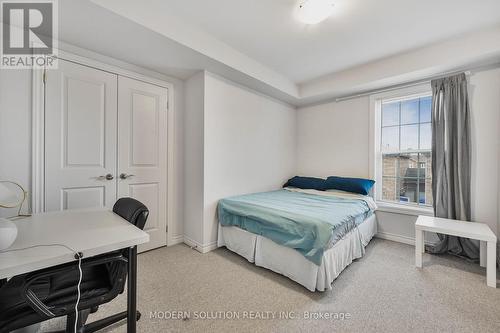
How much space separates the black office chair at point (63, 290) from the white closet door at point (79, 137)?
1271 millimetres

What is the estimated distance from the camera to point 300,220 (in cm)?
188

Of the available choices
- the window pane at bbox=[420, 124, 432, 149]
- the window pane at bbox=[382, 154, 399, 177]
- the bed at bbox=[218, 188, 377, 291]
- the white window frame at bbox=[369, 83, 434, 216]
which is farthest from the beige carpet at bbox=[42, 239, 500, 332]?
the window pane at bbox=[420, 124, 432, 149]

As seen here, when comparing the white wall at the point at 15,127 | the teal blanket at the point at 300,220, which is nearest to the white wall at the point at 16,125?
the white wall at the point at 15,127

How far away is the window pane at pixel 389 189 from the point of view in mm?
3197

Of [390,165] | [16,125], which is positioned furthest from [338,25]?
[16,125]

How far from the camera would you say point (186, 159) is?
116 inches

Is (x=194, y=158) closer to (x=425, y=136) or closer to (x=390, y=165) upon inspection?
(x=390, y=165)

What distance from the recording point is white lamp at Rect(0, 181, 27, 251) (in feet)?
2.95

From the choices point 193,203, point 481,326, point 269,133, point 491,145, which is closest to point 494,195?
point 491,145

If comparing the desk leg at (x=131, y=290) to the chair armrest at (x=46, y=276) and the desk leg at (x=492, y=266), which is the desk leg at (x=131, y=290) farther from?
the desk leg at (x=492, y=266)

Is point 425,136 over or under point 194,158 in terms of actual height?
over

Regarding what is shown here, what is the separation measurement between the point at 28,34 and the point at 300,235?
10.0 feet

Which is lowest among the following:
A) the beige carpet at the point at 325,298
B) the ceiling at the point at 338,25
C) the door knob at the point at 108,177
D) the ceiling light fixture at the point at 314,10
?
the beige carpet at the point at 325,298

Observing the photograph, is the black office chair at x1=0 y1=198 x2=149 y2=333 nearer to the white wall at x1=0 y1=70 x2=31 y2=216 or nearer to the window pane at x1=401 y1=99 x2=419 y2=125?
the white wall at x1=0 y1=70 x2=31 y2=216
